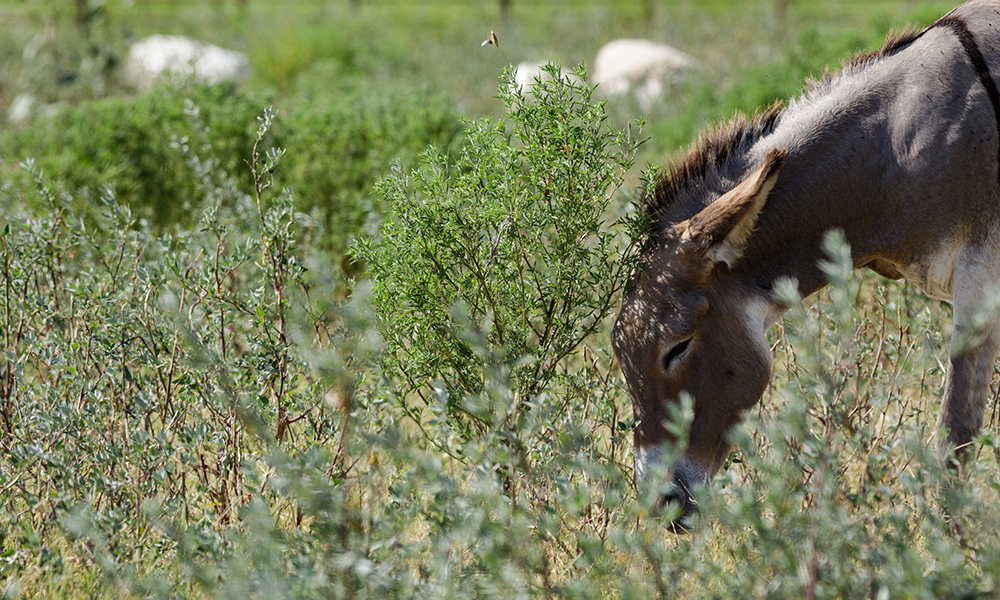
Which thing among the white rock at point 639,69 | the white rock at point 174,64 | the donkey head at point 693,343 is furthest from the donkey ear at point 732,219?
the white rock at point 174,64

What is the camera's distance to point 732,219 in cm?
314

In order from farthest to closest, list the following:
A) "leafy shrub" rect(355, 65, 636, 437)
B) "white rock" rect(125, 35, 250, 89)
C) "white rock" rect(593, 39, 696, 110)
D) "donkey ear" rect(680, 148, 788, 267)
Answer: "white rock" rect(593, 39, 696, 110) < "white rock" rect(125, 35, 250, 89) < "leafy shrub" rect(355, 65, 636, 437) < "donkey ear" rect(680, 148, 788, 267)

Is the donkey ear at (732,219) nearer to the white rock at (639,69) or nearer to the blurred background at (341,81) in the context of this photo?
the blurred background at (341,81)

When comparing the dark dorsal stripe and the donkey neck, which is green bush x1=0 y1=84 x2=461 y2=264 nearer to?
the donkey neck

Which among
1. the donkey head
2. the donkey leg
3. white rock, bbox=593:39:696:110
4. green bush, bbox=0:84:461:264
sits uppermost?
green bush, bbox=0:84:461:264

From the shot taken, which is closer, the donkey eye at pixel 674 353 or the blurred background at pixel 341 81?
the donkey eye at pixel 674 353

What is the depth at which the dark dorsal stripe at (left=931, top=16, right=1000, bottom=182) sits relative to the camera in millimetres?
3270

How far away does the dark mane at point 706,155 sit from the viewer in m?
3.49

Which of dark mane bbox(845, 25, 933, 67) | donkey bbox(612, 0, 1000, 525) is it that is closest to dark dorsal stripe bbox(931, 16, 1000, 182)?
donkey bbox(612, 0, 1000, 525)

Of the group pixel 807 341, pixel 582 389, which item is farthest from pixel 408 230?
pixel 807 341

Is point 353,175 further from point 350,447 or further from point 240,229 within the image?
point 350,447

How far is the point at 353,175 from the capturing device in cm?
686

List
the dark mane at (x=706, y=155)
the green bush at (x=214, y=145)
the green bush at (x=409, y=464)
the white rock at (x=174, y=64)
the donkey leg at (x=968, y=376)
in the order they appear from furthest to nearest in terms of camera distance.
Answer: the white rock at (x=174, y=64), the green bush at (x=214, y=145), the dark mane at (x=706, y=155), the donkey leg at (x=968, y=376), the green bush at (x=409, y=464)

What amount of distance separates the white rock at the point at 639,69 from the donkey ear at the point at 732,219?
9.49m
